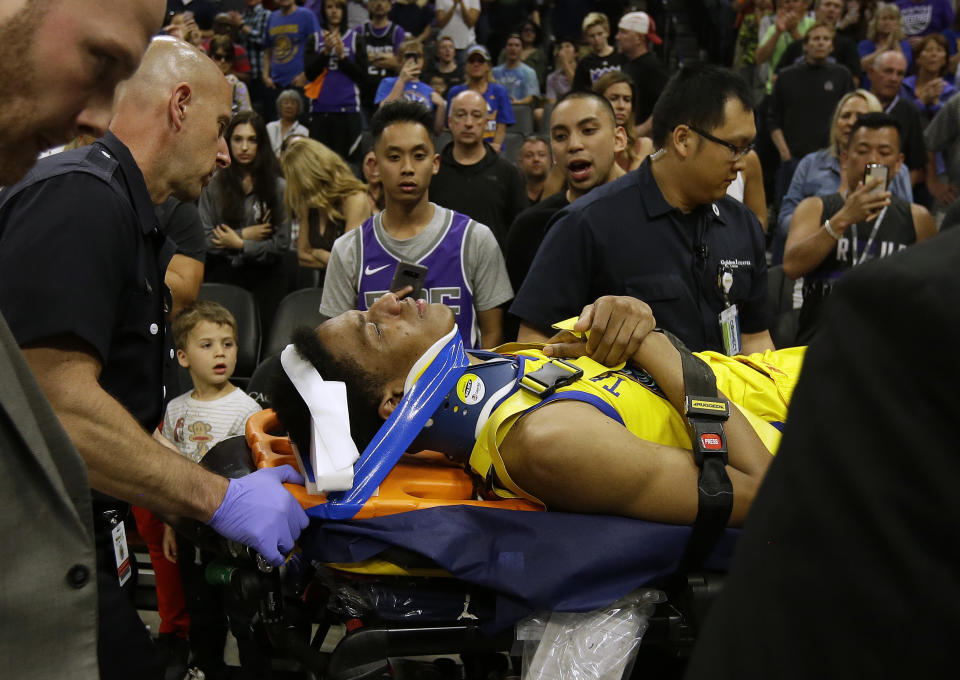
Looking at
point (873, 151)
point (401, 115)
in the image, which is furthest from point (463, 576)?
point (873, 151)

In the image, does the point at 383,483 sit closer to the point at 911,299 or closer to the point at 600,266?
the point at 600,266

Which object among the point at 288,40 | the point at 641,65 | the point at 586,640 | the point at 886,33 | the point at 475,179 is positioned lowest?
the point at 586,640

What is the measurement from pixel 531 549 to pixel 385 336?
2.78ft

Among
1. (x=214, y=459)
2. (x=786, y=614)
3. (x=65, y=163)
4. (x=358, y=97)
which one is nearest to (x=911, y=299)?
(x=786, y=614)

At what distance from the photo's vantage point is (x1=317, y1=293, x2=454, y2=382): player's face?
101 inches

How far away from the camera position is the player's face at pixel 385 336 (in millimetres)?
2576

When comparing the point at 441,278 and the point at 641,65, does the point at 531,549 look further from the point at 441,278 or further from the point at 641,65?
the point at 641,65

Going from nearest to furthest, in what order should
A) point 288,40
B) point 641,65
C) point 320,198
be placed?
point 320,198 < point 641,65 < point 288,40

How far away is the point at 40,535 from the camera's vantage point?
3.84 feet

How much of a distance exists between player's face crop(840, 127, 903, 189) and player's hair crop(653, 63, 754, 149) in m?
1.58

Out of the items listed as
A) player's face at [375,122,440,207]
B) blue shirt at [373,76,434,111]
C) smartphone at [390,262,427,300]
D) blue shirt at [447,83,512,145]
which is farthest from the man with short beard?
blue shirt at [447,83,512,145]

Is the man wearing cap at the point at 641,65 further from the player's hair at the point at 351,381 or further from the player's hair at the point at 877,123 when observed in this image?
the player's hair at the point at 351,381

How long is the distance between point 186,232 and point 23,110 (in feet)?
8.43

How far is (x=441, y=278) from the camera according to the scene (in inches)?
153
